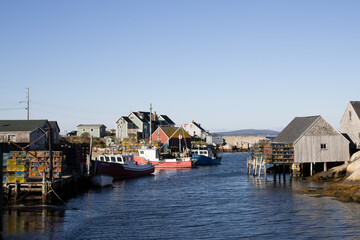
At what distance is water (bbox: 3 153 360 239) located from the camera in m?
24.5

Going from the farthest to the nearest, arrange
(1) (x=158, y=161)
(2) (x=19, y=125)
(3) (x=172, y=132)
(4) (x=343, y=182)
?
(3) (x=172, y=132) → (1) (x=158, y=161) → (2) (x=19, y=125) → (4) (x=343, y=182)

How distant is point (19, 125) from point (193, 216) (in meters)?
34.2

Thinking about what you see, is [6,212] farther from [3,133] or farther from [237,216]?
[3,133]

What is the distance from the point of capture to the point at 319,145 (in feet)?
157

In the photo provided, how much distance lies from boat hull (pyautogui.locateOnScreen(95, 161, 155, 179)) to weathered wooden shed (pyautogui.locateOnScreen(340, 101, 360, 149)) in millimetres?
25991

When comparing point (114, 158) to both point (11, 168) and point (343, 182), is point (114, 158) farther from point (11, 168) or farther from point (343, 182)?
point (343, 182)

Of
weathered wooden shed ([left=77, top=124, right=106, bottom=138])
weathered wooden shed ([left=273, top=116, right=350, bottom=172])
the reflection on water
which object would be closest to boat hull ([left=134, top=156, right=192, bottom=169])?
weathered wooden shed ([left=273, top=116, right=350, bottom=172])

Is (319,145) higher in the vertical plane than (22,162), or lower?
higher

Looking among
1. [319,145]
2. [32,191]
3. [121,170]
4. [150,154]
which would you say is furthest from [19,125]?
[319,145]

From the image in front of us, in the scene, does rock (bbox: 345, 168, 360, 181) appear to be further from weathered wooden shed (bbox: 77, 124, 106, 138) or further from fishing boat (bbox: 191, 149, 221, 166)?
weathered wooden shed (bbox: 77, 124, 106, 138)

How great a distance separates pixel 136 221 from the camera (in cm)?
2812

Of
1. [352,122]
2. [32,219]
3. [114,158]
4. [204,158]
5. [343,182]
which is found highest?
[352,122]

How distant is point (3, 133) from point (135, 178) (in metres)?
17.0

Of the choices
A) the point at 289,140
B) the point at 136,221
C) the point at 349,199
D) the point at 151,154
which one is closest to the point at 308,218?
the point at 349,199
